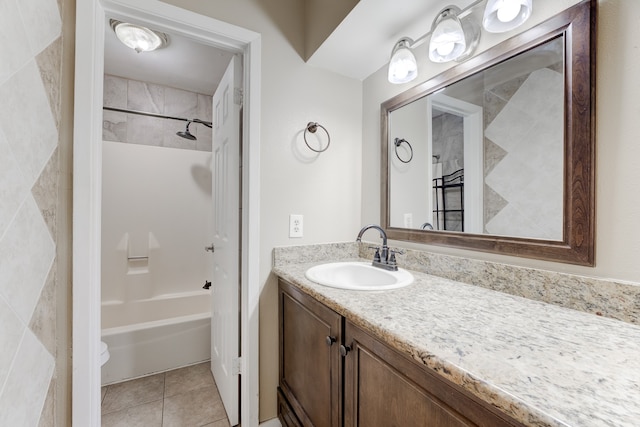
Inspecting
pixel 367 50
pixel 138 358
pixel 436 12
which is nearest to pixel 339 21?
pixel 367 50

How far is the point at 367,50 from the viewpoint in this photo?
139cm

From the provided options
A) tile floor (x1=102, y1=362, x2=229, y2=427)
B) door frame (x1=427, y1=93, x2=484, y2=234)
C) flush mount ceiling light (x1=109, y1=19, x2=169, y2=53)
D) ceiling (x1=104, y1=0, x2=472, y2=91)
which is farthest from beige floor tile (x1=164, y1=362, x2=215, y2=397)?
flush mount ceiling light (x1=109, y1=19, x2=169, y2=53)

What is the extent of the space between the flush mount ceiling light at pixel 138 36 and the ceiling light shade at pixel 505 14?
6.22 ft

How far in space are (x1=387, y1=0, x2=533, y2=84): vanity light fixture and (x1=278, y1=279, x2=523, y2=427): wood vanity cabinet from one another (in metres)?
1.13

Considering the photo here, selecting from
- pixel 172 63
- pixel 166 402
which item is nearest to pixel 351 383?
pixel 166 402

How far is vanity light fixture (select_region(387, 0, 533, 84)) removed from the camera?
89cm

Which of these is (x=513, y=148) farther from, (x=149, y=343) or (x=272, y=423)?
(x=149, y=343)

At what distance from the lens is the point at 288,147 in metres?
1.44

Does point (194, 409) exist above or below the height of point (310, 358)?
below

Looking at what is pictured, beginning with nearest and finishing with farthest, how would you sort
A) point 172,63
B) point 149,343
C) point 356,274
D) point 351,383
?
1. point 351,383
2. point 356,274
3. point 149,343
4. point 172,63

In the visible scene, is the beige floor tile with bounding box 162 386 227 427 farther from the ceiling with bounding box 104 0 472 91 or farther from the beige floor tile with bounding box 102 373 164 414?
the ceiling with bounding box 104 0 472 91

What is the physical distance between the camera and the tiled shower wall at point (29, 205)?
65cm

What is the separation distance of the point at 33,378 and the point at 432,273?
1.46 m

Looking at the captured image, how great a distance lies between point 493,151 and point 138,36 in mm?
2210
